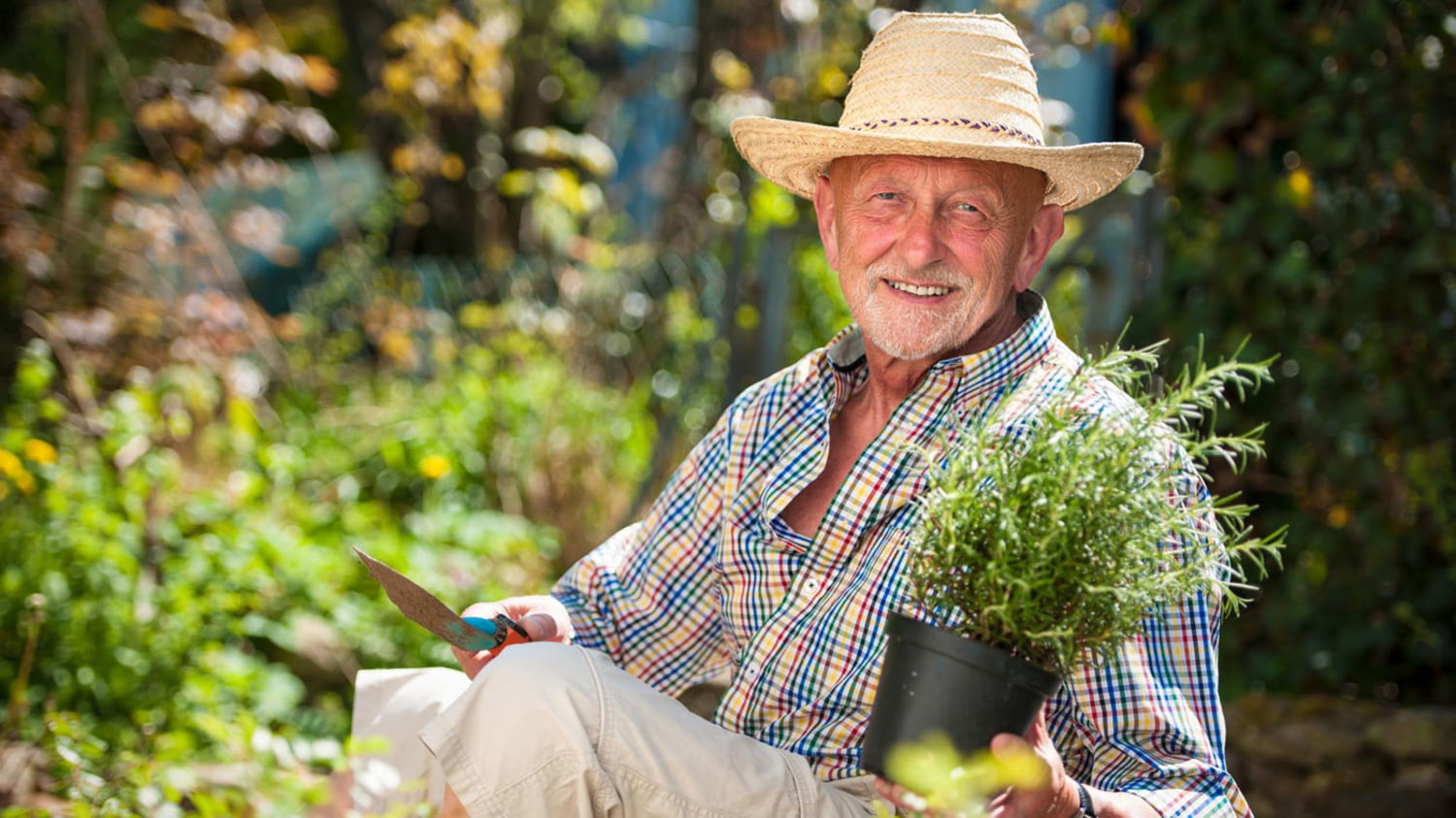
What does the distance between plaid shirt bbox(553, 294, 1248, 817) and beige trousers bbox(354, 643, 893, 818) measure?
22 cm

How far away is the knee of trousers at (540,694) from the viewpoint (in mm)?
1753

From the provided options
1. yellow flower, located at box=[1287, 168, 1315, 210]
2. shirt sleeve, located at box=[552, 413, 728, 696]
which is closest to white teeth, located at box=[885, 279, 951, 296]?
shirt sleeve, located at box=[552, 413, 728, 696]

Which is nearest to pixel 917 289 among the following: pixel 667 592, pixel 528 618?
pixel 667 592

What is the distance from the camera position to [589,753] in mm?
1752

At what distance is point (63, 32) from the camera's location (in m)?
7.84

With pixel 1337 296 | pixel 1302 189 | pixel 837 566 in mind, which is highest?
pixel 1302 189

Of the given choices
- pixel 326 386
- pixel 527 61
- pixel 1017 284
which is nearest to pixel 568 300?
pixel 326 386

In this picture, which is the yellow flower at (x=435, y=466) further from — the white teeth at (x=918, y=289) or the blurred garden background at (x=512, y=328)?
the white teeth at (x=918, y=289)

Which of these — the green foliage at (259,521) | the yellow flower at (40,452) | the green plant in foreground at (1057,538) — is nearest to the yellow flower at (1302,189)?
the green plant in foreground at (1057,538)

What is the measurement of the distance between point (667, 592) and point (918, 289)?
26.4 inches

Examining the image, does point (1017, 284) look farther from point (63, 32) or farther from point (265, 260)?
point (63, 32)

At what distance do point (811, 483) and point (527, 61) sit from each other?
5531mm

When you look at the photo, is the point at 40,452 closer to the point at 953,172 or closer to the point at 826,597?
the point at 826,597

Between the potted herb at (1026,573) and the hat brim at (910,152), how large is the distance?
625mm
